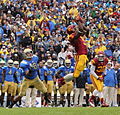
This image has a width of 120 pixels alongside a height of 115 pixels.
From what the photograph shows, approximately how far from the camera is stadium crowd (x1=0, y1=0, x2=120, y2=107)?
20.5 m

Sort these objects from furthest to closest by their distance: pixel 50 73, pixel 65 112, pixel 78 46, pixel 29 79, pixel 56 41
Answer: pixel 56 41
pixel 50 73
pixel 29 79
pixel 78 46
pixel 65 112

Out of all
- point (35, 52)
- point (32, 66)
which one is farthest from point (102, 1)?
point (32, 66)

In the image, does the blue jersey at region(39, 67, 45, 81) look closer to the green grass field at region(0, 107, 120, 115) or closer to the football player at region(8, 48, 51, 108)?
the football player at region(8, 48, 51, 108)

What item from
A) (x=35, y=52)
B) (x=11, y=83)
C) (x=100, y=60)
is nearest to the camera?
(x=100, y=60)

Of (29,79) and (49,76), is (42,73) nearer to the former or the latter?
(49,76)

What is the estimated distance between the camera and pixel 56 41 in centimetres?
2536

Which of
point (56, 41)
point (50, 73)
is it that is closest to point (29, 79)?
point (50, 73)

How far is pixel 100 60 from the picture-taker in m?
16.7

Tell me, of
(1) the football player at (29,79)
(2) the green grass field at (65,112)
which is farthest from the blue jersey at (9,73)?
(2) the green grass field at (65,112)

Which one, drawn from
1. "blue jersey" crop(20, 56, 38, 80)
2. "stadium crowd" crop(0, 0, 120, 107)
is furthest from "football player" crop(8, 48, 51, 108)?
Result: "stadium crowd" crop(0, 0, 120, 107)

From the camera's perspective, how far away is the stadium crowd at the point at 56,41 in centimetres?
2045

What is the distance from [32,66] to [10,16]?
1015 cm

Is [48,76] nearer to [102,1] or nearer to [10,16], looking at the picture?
[10,16]

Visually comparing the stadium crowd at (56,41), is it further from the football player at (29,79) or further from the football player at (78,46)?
the football player at (78,46)
